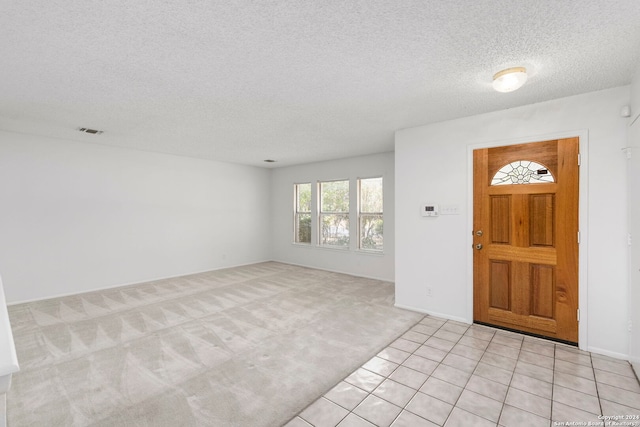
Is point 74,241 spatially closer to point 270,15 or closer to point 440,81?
point 270,15

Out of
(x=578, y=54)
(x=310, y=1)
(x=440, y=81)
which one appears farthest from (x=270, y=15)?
(x=578, y=54)

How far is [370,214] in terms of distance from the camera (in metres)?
5.99

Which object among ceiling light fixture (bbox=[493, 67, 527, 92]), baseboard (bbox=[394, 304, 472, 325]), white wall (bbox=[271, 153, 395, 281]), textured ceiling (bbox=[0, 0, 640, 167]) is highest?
textured ceiling (bbox=[0, 0, 640, 167])

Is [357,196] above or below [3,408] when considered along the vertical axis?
above

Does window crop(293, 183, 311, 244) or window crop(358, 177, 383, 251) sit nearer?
window crop(358, 177, 383, 251)

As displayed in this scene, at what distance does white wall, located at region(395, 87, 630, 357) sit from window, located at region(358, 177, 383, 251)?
1843 mm

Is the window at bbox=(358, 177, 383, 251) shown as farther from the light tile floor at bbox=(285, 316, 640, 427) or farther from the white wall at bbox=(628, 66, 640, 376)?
the white wall at bbox=(628, 66, 640, 376)

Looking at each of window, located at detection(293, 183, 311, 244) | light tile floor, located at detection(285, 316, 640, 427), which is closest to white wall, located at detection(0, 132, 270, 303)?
window, located at detection(293, 183, 311, 244)

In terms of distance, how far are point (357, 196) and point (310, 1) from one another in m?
4.66

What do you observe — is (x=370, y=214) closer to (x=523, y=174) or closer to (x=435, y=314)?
(x=435, y=314)

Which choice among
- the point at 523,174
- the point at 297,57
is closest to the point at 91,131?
the point at 297,57

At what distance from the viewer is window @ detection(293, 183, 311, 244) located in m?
7.20

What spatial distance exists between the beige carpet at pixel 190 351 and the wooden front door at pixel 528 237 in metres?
1.03

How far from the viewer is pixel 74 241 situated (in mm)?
4730
